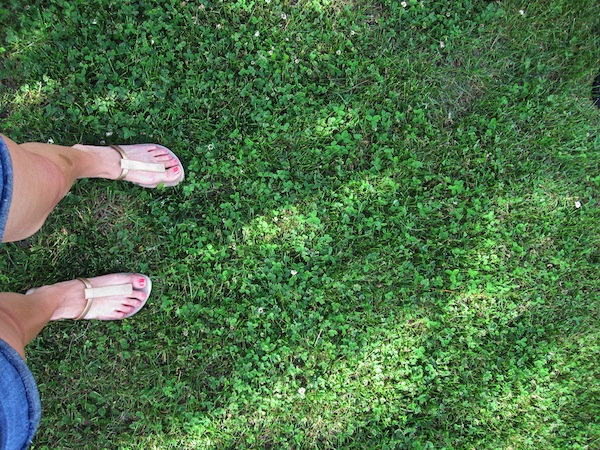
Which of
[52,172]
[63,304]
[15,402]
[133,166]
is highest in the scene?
[52,172]

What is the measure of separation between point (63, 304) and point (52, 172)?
922 mm

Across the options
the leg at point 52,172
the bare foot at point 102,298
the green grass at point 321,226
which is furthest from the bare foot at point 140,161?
the bare foot at point 102,298

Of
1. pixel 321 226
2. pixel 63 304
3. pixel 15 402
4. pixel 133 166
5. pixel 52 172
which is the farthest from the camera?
pixel 321 226

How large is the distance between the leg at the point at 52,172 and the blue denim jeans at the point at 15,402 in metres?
0.65

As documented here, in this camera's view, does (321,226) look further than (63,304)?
Yes

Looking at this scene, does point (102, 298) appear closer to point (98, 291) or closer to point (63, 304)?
point (98, 291)

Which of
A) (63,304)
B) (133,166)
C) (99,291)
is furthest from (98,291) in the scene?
(133,166)

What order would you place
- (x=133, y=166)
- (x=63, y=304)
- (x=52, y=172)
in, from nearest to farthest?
(x=52, y=172) < (x=63, y=304) < (x=133, y=166)

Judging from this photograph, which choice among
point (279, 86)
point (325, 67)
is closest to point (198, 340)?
point (279, 86)

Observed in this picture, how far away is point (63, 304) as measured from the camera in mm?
2896

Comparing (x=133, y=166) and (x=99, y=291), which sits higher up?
(x=133, y=166)

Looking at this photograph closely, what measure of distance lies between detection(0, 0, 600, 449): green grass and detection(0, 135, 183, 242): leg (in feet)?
0.49

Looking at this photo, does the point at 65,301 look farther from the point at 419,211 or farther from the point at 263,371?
the point at 419,211

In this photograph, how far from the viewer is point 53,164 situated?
2.49m
